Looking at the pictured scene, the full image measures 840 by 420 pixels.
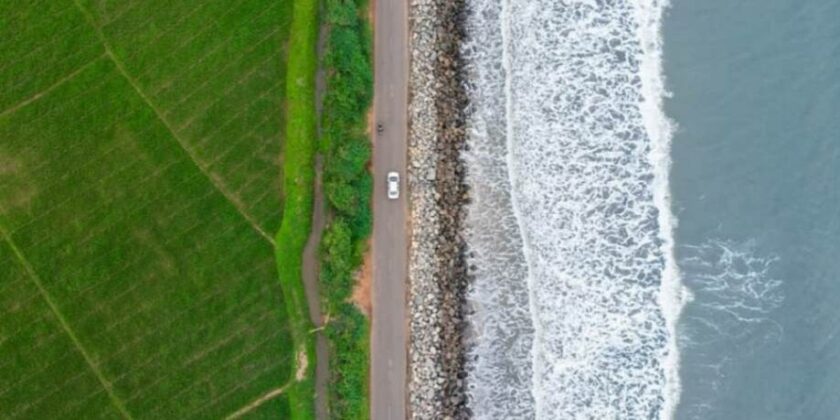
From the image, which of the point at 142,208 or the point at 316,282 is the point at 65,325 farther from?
the point at 316,282

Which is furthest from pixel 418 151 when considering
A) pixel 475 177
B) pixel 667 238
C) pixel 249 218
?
pixel 667 238

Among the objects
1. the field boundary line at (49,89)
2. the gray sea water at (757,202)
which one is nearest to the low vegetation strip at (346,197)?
the field boundary line at (49,89)

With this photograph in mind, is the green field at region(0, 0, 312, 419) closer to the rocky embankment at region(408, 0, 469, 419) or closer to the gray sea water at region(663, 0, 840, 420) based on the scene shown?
the rocky embankment at region(408, 0, 469, 419)

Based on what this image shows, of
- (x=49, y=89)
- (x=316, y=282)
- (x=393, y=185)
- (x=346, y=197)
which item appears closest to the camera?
(x=346, y=197)

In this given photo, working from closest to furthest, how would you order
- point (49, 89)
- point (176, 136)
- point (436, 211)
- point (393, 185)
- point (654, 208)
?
1. point (393, 185)
2. point (654, 208)
3. point (436, 211)
4. point (176, 136)
5. point (49, 89)

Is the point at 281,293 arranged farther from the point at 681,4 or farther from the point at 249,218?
the point at 681,4

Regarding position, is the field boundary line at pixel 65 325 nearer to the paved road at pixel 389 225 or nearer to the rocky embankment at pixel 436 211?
the paved road at pixel 389 225

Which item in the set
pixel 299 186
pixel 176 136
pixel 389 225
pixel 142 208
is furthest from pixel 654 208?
pixel 142 208
